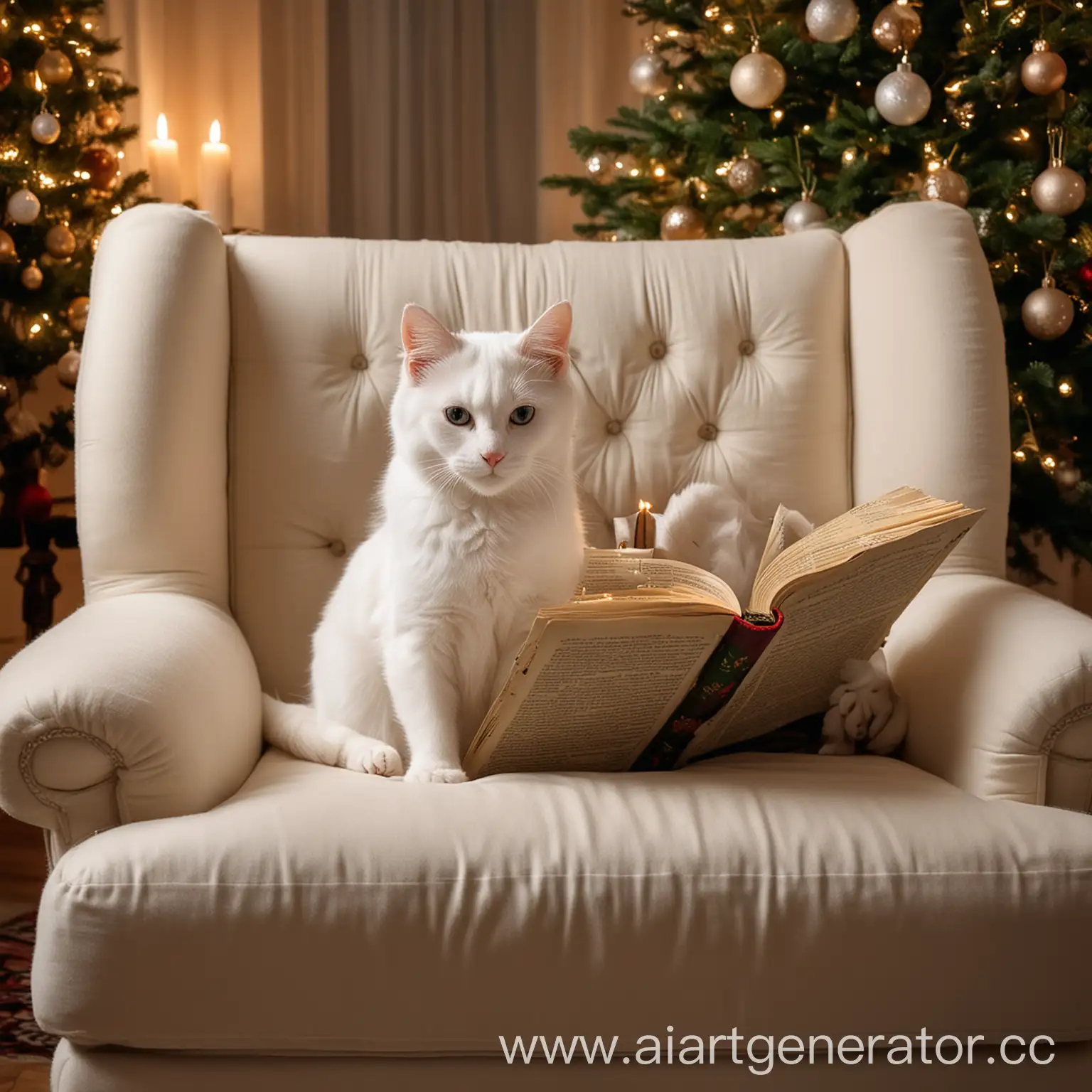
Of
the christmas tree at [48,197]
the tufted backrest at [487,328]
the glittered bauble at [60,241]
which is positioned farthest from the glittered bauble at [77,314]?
the tufted backrest at [487,328]

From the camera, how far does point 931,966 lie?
101 centimetres

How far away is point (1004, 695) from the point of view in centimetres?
117

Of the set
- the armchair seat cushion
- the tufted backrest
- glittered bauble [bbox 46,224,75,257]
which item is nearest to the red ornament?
glittered bauble [bbox 46,224,75,257]

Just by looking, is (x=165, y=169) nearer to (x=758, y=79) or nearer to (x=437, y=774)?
(x=758, y=79)

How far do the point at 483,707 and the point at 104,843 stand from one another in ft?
1.46

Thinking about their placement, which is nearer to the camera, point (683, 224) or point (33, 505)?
point (683, 224)

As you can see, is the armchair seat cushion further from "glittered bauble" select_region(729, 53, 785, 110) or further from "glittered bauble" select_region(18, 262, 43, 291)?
"glittered bauble" select_region(18, 262, 43, 291)

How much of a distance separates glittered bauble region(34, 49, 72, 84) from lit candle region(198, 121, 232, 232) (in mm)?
397

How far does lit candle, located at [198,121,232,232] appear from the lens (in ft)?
9.61

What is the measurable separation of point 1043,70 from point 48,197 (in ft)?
6.84

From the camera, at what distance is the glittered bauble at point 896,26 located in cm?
211

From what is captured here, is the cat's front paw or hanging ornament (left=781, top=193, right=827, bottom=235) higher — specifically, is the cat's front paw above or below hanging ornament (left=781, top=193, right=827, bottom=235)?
below

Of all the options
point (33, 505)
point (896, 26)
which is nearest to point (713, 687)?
point (896, 26)

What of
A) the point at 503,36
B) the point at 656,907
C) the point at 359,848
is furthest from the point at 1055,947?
the point at 503,36
